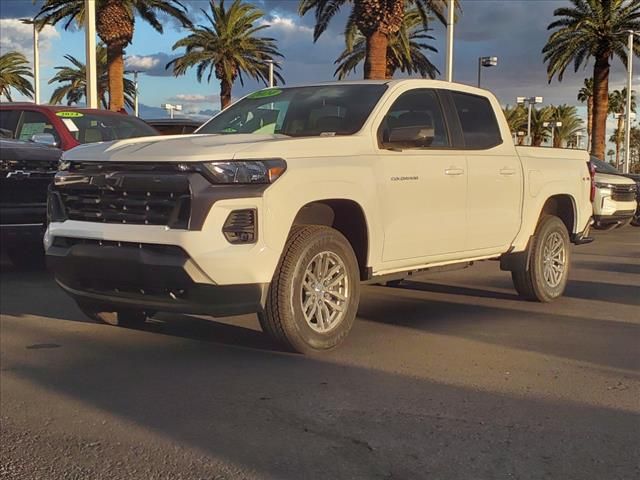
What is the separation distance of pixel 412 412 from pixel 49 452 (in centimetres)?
195

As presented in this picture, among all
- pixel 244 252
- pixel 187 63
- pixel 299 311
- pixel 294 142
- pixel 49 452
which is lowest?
pixel 49 452

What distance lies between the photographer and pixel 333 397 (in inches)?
176

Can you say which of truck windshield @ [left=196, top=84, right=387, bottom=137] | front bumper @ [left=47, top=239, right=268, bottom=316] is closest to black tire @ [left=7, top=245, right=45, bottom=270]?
truck windshield @ [left=196, top=84, right=387, bottom=137]

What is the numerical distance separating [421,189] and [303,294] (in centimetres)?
140

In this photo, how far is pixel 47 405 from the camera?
14.4 feet

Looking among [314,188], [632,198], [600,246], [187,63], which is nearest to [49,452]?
[314,188]

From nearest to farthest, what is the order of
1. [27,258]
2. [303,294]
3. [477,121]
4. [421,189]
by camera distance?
[303,294] < [421,189] < [477,121] < [27,258]

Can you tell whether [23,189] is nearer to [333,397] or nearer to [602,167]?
[333,397]

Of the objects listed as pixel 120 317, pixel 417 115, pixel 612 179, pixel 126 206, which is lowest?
pixel 120 317

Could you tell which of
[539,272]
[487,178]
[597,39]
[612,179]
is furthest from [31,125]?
[597,39]

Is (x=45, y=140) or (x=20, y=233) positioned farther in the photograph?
(x=45, y=140)

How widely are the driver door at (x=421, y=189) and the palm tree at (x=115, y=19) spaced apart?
2040 cm

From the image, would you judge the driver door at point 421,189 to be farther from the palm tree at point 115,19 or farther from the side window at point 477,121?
the palm tree at point 115,19

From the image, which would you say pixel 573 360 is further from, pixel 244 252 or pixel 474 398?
pixel 244 252
